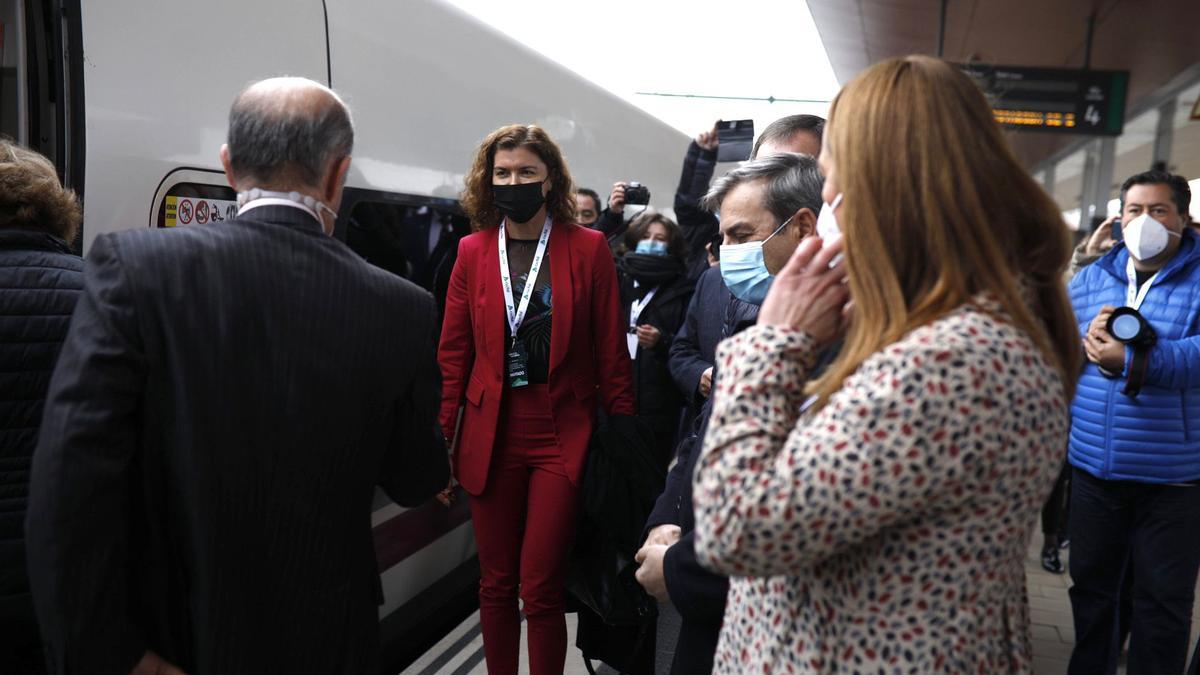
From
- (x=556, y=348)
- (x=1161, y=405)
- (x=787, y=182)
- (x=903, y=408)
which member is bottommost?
(x=1161, y=405)

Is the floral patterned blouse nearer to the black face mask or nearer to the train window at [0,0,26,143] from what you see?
the train window at [0,0,26,143]

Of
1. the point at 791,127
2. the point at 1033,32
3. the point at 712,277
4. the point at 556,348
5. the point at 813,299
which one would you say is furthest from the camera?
the point at 1033,32

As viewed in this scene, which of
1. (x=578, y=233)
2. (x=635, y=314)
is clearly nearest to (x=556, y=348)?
(x=578, y=233)

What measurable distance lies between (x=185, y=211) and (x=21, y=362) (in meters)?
0.77

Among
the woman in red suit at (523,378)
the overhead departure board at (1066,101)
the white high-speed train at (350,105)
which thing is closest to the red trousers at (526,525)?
the woman in red suit at (523,378)

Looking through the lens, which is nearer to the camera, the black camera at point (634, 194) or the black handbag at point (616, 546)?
the black handbag at point (616, 546)

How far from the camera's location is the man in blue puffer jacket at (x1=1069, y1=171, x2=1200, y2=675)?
10.6 feet

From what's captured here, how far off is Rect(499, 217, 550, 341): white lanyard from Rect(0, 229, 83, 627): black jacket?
146 cm

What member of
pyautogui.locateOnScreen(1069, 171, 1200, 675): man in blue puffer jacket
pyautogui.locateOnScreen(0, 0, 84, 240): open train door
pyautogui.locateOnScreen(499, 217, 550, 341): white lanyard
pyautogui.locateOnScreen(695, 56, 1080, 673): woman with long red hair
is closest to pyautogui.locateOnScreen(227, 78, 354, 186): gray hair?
pyautogui.locateOnScreen(0, 0, 84, 240): open train door

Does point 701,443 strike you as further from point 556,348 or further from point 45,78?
point 45,78

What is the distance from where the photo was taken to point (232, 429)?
1649 mm

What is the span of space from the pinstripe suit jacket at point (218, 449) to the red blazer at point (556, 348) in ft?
4.52

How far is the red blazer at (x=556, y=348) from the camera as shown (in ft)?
10.7

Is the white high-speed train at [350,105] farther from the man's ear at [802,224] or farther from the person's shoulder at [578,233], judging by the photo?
the man's ear at [802,224]
